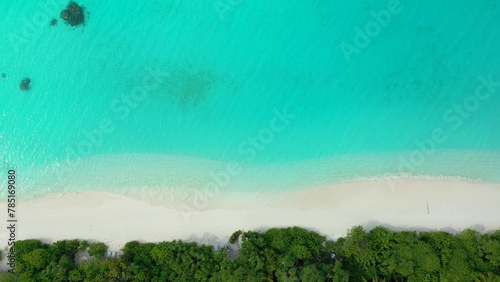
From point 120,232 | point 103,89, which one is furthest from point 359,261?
point 103,89

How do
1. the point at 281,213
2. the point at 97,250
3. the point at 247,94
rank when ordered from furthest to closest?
the point at 247,94 < the point at 281,213 < the point at 97,250

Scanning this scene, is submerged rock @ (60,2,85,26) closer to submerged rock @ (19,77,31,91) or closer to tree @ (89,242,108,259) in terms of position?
submerged rock @ (19,77,31,91)

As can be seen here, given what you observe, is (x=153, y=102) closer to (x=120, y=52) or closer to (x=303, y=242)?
(x=120, y=52)

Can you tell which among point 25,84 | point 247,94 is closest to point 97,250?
point 25,84

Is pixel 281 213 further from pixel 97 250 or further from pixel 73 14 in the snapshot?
pixel 73 14

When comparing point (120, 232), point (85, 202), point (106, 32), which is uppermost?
point (106, 32)

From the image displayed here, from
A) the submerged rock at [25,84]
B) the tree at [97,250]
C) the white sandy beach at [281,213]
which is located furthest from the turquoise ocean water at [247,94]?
the tree at [97,250]

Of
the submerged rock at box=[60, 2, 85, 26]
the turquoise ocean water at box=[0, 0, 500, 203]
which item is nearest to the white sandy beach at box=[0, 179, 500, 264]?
the turquoise ocean water at box=[0, 0, 500, 203]
